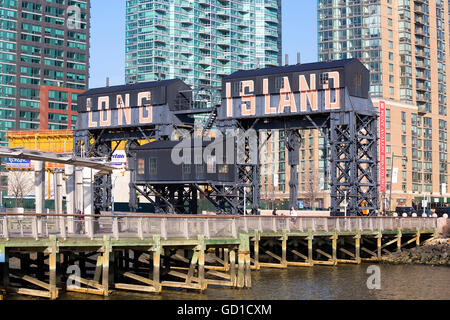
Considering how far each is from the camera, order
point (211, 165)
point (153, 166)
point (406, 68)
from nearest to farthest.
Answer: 1. point (211, 165)
2. point (153, 166)
3. point (406, 68)

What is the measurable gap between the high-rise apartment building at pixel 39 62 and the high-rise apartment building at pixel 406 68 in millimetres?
62335

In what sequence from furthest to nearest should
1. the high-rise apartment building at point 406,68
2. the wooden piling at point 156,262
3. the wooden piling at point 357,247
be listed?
the high-rise apartment building at point 406,68
the wooden piling at point 357,247
the wooden piling at point 156,262

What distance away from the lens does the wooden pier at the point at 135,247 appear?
37.8m

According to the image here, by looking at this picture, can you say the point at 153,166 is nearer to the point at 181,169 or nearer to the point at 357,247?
the point at 181,169

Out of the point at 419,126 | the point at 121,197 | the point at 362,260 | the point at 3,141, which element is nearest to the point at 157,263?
the point at 362,260

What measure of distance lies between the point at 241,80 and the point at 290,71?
5314mm

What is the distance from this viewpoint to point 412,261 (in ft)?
204

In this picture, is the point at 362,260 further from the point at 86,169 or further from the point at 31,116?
the point at 31,116

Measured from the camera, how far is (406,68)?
537 feet

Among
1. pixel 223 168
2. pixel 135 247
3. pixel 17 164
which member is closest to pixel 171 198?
→ pixel 223 168

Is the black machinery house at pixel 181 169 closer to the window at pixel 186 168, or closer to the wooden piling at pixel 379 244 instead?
the window at pixel 186 168

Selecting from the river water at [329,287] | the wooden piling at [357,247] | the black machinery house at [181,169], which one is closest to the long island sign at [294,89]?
the black machinery house at [181,169]

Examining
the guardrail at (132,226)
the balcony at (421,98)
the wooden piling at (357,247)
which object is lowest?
the wooden piling at (357,247)

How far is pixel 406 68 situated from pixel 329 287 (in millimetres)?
123780
